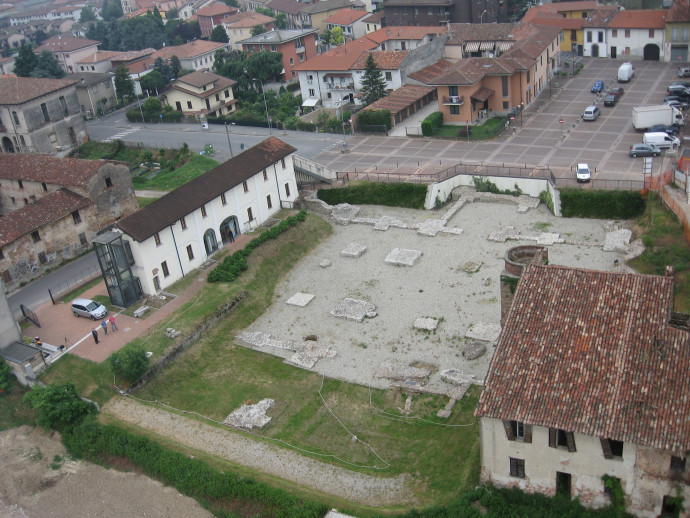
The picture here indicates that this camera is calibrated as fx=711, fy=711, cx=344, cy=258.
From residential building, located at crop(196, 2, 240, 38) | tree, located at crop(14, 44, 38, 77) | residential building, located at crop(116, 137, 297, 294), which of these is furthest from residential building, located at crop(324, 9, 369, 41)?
residential building, located at crop(116, 137, 297, 294)

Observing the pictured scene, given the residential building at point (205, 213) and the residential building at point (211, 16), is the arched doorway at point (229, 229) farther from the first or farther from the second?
the residential building at point (211, 16)

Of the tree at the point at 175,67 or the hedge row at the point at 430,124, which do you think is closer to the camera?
the hedge row at the point at 430,124

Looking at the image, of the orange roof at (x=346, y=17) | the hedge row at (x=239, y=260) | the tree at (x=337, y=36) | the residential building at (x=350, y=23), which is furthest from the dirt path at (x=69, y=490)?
the orange roof at (x=346, y=17)

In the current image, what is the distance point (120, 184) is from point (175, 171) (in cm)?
1291

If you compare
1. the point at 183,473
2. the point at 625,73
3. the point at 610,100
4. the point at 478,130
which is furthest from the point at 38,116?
the point at 625,73

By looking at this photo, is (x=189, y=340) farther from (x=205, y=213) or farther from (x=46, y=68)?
(x=46, y=68)

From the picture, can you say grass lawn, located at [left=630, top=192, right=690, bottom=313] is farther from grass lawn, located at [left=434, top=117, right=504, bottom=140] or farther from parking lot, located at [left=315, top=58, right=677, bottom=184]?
grass lawn, located at [left=434, top=117, right=504, bottom=140]

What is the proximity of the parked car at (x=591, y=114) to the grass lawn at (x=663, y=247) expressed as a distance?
21027 millimetres

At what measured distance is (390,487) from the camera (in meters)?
34.7

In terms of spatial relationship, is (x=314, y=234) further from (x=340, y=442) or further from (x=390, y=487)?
(x=390, y=487)

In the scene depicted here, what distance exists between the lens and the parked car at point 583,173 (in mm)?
59625

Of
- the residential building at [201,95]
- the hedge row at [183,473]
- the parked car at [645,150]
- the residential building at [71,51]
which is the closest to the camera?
the hedge row at [183,473]

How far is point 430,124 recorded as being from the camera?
7588 centimetres

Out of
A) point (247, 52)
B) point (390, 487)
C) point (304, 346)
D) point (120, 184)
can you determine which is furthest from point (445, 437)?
point (247, 52)
